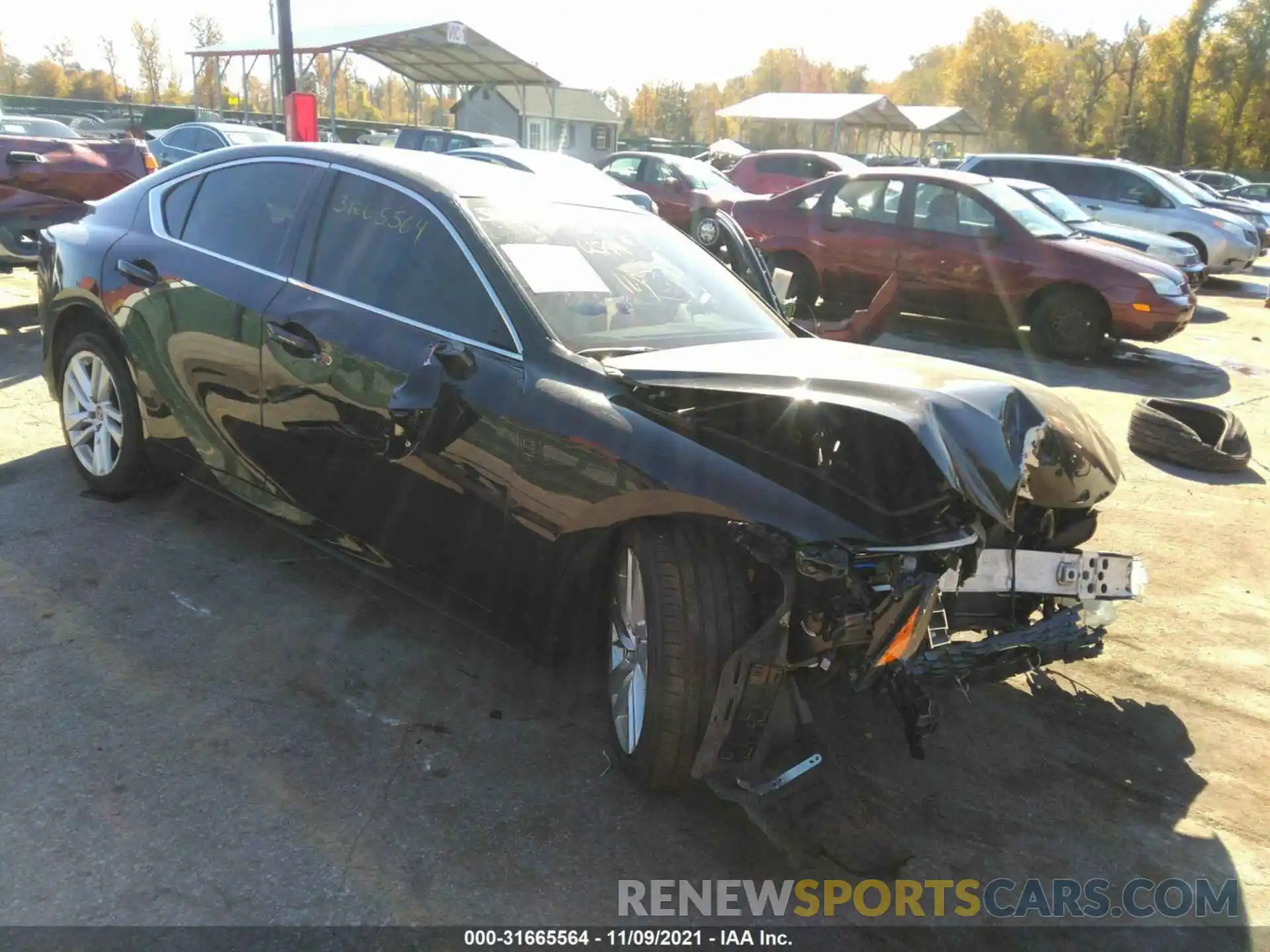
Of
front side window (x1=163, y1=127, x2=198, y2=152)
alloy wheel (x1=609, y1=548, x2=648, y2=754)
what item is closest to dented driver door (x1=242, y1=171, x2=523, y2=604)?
alloy wheel (x1=609, y1=548, x2=648, y2=754)

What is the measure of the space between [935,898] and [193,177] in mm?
4051

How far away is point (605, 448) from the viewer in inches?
110

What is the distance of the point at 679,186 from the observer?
643 inches

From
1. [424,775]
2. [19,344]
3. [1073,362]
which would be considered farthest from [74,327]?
[1073,362]

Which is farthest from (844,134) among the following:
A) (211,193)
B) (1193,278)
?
(211,193)

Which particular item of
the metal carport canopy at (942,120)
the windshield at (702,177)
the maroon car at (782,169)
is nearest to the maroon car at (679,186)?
the windshield at (702,177)

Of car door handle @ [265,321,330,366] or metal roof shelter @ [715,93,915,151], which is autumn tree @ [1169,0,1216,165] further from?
car door handle @ [265,321,330,366]

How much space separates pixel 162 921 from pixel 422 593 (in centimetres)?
128

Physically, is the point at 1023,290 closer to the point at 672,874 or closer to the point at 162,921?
the point at 672,874

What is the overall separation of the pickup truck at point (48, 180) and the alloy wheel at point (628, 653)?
24.1 feet

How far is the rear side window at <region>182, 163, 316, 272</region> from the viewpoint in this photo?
3.88 m

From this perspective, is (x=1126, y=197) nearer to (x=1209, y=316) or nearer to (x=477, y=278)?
(x=1209, y=316)

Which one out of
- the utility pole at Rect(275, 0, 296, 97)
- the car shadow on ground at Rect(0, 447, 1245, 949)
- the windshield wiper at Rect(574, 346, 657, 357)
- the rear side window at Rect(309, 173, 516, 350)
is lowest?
the car shadow on ground at Rect(0, 447, 1245, 949)

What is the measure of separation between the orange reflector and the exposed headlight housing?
8.41m
